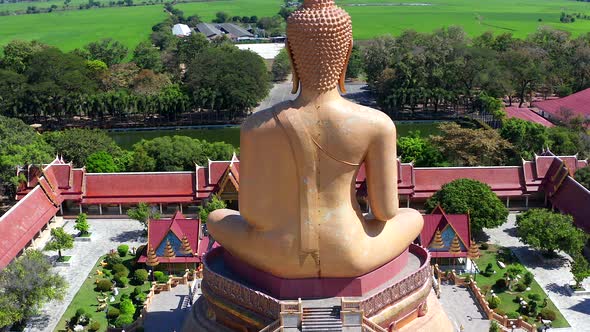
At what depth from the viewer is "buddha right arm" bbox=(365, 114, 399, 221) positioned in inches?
861

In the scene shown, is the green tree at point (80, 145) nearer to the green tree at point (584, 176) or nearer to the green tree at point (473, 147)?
the green tree at point (473, 147)

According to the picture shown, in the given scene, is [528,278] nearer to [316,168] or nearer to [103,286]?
[316,168]

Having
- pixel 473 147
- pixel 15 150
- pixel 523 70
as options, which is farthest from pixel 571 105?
pixel 15 150

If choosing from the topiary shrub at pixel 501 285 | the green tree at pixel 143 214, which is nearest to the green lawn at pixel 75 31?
the green tree at pixel 143 214

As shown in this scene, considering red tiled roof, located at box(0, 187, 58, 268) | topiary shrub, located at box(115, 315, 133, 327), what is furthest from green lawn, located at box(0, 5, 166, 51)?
topiary shrub, located at box(115, 315, 133, 327)

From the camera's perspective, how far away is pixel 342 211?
2239 cm

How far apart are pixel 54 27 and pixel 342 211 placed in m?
176

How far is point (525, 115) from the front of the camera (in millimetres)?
68375

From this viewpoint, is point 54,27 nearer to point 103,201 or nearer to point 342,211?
point 103,201

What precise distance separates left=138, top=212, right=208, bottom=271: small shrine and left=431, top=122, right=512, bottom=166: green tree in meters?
20.2

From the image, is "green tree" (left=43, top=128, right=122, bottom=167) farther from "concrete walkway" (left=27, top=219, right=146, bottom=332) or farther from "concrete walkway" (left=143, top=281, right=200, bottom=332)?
"concrete walkway" (left=143, top=281, right=200, bottom=332)

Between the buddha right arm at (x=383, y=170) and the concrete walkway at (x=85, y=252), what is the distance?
15474mm

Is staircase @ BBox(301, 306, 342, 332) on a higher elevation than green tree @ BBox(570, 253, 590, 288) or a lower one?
higher

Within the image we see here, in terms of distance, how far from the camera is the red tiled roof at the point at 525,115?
214 ft
